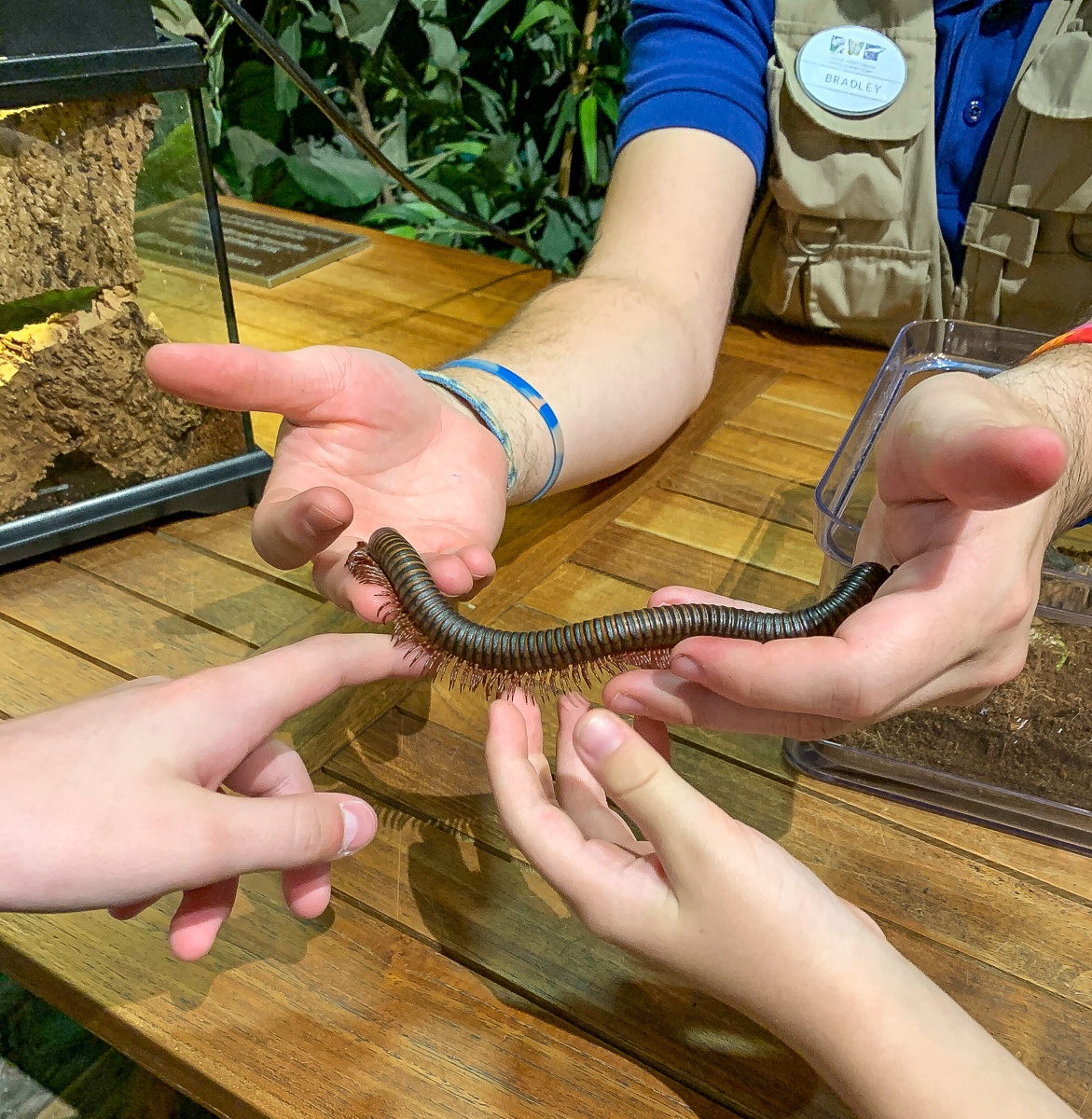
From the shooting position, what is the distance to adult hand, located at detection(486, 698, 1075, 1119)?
916 millimetres

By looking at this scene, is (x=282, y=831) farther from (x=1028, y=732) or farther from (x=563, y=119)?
(x=563, y=119)

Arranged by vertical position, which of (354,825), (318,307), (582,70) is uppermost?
(582,70)

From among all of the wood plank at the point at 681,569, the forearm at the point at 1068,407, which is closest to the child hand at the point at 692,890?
the forearm at the point at 1068,407

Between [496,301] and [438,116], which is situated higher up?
[438,116]

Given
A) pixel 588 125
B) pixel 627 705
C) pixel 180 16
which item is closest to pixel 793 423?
pixel 627 705

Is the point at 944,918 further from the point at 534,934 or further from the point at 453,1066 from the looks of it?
the point at 453,1066

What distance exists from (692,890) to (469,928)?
1.16ft

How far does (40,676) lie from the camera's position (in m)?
1.60

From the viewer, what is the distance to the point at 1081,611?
1244 millimetres

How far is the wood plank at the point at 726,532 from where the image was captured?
1.81 metres

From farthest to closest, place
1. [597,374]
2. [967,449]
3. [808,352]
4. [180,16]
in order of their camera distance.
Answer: [180,16] → [808,352] → [597,374] → [967,449]

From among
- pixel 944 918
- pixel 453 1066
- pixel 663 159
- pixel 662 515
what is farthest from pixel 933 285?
pixel 453 1066

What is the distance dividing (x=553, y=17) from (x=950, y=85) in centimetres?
258

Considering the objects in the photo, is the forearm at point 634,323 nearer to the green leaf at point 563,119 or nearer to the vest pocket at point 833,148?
the vest pocket at point 833,148
